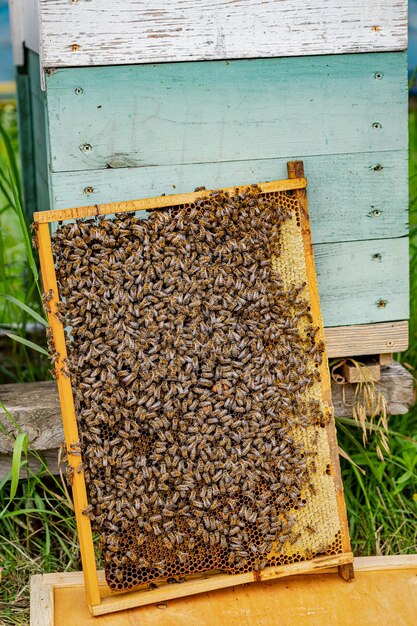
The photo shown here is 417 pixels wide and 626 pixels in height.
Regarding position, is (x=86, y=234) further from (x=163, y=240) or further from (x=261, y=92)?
(x=261, y=92)

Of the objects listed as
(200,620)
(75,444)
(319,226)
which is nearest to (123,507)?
(75,444)

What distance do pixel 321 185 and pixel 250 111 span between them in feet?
1.43

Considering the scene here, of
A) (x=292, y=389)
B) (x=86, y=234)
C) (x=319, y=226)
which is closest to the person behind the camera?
(x=86, y=234)

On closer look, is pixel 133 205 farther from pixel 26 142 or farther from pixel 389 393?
pixel 26 142

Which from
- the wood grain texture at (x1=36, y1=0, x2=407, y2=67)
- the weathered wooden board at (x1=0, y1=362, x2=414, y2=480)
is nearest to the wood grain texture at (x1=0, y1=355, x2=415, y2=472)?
the weathered wooden board at (x1=0, y1=362, x2=414, y2=480)

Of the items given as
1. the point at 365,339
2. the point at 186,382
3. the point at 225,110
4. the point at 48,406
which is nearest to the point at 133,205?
the point at 225,110

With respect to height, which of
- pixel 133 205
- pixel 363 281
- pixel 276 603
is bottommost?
pixel 276 603

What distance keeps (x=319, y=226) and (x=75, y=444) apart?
137 cm

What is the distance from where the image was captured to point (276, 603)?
2994mm

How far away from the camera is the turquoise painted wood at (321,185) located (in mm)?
3021

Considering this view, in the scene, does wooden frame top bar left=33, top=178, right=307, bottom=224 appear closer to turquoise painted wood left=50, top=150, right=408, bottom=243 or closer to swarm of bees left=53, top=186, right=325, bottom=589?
swarm of bees left=53, top=186, right=325, bottom=589

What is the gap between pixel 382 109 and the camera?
127 inches

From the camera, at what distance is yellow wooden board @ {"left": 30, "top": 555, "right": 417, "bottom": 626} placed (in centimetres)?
290

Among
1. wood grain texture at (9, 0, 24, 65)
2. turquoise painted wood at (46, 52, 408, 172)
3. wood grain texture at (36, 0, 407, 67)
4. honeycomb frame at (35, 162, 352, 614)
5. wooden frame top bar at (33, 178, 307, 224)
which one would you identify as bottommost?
honeycomb frame at (35, 162, 352, 614)
